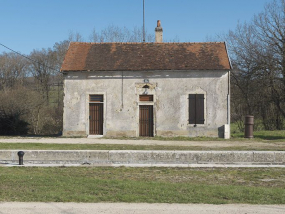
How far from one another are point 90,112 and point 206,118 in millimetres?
6606

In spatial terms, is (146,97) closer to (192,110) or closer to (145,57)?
(145,57)

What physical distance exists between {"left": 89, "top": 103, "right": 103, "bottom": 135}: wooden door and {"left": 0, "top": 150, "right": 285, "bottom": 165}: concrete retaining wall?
1016 centimetres

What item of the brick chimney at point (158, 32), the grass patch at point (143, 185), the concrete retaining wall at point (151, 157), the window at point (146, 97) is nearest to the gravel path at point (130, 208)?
the grass patch at point (143, 185)

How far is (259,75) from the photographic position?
29203 millimetres

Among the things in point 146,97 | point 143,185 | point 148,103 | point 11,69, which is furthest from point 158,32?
point 11,69

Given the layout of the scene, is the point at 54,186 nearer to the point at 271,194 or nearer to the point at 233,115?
the point at 271,194

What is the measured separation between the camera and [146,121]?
21672 mm

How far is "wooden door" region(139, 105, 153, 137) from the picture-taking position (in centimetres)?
2164

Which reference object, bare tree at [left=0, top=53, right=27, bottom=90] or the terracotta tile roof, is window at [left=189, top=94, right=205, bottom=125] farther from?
bare tree at [left=0, top=53, right=27, bottom=90]

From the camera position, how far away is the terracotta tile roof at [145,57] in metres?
21.6

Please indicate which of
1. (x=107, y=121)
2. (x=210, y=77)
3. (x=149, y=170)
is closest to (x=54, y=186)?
(x=149, y=170)

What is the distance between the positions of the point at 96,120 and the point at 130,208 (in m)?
15.6

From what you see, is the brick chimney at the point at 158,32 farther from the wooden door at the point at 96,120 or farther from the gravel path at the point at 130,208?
the gravel path at the point at 130,208

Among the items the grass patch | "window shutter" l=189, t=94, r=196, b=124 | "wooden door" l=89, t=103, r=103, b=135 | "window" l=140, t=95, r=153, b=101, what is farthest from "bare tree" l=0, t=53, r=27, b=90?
the grass patch
